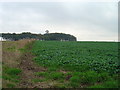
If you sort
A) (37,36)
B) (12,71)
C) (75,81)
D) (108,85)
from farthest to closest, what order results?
1. (37,36)
2. (12,71)
3. (75,81)
4. (108,85)

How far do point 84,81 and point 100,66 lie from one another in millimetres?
3595

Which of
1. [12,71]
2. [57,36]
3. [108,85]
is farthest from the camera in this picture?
[57,36]

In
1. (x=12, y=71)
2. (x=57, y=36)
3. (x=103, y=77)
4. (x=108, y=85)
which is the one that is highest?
(x=57, y=36)

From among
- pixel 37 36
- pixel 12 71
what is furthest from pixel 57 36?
pixel 12 71

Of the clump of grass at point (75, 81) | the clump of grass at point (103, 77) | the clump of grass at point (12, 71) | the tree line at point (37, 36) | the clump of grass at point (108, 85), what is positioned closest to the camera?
the clump of grass at point (108, 85)

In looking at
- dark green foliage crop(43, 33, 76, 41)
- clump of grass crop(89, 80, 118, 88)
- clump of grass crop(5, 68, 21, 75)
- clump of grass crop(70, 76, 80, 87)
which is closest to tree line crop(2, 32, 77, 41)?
dark green foliage crop(43, 33, 76, 41)

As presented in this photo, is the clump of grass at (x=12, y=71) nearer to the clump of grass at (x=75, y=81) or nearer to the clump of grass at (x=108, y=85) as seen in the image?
the clump of grass at (x=75, y=81)

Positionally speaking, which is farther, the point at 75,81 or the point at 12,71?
the point at 12,71

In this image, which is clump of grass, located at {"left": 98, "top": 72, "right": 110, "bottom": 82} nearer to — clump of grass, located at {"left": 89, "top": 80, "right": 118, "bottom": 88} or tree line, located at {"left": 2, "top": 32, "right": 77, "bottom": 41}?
clump of grass, located at {"left": 89, "top": 80, "right": 118, "bottom": 88}

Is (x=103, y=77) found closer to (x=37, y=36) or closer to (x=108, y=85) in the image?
(x=108, y=85)

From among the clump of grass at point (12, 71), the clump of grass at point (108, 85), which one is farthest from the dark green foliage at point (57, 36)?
the clump of grass at point (108, 85)

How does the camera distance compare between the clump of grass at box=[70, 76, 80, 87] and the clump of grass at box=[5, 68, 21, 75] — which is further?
the clump of grass at box=[5, 68, 21, 75]

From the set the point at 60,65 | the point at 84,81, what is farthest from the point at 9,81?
the point at 60,65

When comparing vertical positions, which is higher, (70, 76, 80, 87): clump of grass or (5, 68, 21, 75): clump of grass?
(5, 68, 21, 75): clump of grass
